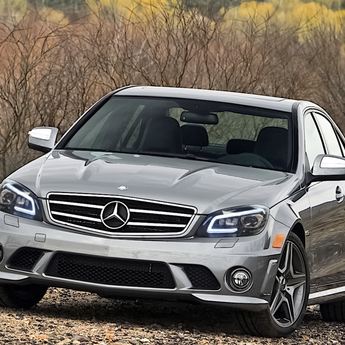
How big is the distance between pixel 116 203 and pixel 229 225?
0.74m

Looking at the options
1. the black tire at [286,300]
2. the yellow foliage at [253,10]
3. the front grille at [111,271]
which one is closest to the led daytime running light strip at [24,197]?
the front grille at [111,271]

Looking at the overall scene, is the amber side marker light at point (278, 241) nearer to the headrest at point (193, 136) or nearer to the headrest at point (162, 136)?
the headrest at point (162, 136)

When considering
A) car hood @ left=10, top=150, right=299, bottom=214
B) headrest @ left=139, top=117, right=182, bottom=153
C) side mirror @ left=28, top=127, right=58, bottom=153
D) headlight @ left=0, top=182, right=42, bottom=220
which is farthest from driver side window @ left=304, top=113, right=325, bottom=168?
headlight @ left=0, top=182, right=42, bottom=220

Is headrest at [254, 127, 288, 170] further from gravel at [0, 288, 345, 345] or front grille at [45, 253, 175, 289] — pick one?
front grille at [45, 253, 175, 289]

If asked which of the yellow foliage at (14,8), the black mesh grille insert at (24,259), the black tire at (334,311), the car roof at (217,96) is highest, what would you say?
the car roof at (217,96)

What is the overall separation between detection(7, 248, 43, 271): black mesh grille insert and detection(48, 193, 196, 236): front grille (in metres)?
0.27

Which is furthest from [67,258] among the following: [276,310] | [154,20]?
[154,20]

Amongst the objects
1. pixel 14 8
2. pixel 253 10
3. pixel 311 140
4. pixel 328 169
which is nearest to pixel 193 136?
pixel 311 140

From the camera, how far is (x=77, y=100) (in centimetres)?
1506

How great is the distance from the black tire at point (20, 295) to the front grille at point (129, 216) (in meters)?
0.83

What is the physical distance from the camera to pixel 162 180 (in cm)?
583

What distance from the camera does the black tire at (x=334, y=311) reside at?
7.72m

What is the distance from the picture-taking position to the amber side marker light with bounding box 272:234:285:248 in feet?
18.6

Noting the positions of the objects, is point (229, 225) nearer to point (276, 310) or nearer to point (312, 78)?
point (276, 310)
